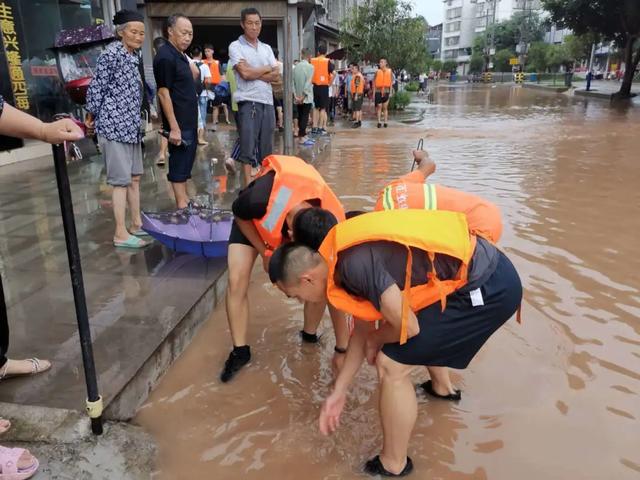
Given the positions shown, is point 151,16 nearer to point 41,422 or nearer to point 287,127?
point 287,127

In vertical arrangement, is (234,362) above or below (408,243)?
below

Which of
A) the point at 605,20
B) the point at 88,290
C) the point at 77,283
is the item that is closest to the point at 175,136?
the point at 88,290

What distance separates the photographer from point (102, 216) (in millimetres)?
5195

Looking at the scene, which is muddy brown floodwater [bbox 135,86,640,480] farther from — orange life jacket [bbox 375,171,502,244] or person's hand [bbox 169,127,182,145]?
person's hand [bbox 169,127,182,145]

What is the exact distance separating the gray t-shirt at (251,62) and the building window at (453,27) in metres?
101

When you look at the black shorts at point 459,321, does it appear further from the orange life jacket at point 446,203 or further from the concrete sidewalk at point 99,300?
the concrete sidewalk at point 99,300

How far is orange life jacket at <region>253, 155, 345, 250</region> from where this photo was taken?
98.6 inches

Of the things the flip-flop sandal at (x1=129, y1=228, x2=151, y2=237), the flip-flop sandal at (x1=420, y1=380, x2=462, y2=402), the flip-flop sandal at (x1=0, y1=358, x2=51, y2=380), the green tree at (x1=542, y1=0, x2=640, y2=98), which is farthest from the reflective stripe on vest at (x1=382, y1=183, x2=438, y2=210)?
the green tree at (x1=542, y1=0, x2=640, y2=98)

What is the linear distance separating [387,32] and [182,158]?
53.8ft

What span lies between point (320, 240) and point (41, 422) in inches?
54.2

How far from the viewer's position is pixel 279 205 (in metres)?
2.52

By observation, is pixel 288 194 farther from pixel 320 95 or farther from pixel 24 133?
pixel 320 95

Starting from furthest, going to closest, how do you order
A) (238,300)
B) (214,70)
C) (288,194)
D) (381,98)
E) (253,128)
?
(381,98)
(214,70)
(253,128)
(238,300)
(288,194)

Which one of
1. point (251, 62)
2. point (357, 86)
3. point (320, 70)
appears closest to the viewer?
point (251, 62)
